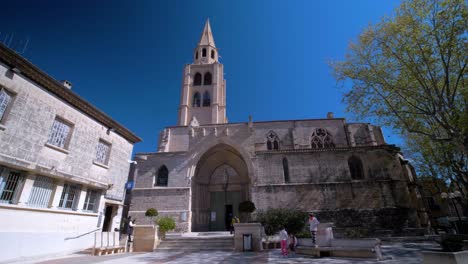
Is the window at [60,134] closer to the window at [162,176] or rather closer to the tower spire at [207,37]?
the window at [162,176]

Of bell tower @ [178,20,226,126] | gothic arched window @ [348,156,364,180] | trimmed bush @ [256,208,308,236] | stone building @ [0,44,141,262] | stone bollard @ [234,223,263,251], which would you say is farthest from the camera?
bell tower @ [178,20,226,126]

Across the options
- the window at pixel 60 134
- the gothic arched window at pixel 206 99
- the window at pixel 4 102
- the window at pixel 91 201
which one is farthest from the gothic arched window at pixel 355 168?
the window at pixel 4 102

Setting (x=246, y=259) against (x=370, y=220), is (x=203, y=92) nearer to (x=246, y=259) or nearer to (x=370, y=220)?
(x=370, y=220)

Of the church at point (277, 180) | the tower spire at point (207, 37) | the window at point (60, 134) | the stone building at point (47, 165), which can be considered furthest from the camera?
the tower spire at point (207, 37)

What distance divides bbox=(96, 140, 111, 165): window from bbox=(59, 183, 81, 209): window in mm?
1797

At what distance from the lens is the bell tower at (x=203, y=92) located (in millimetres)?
30266

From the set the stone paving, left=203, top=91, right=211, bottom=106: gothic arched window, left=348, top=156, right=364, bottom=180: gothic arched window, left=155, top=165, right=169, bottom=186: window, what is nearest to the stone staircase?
the stone paving

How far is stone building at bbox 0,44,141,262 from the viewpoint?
7.44m

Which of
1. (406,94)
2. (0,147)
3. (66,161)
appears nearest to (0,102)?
(0,147)

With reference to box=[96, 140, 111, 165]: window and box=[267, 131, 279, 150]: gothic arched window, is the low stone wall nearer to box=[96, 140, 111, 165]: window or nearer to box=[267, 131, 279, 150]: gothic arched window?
box=[267, 131, 279, 150]: gothic arched window

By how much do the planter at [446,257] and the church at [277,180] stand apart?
13.0 meters

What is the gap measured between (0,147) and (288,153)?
17.2 metres

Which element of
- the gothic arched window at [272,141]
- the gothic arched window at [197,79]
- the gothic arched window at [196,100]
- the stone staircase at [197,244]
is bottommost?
the stone staircase at [197,244]

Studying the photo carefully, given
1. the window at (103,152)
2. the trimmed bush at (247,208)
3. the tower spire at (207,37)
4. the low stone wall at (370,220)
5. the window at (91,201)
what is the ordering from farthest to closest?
the tower spire at (207,37) → the low stone wall at (370,220) → the trimmed bush at (247,208) → the window at (103,152) → the window at (91,201)
